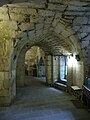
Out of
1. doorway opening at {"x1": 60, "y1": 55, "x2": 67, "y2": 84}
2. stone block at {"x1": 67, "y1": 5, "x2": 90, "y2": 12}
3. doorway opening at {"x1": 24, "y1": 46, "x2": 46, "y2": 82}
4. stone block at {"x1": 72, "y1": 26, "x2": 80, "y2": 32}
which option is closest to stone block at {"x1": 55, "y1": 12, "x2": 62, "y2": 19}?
stone block at {"x1": 67, "y1": 5, "x2": 90, "y2": 12}

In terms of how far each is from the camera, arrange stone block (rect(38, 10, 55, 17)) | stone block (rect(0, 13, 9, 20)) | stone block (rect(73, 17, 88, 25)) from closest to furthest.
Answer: stone block (rect(38, 10, 55, 17)) < stone block (rect(0, 13, 9, 20)) < stone block (rect(73, 17, 88, 25))

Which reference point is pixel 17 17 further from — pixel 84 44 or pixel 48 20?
pixel 84 44

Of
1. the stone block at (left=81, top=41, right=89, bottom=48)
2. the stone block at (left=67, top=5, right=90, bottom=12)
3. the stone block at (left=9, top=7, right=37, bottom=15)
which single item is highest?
the stone block at (left=67, top=5, right=90, bottom=12)

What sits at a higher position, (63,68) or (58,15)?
(58,15)

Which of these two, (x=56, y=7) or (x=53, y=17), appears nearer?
(x=56, y=7)

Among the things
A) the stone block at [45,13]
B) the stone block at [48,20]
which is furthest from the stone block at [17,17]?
the stone block at [48,20]

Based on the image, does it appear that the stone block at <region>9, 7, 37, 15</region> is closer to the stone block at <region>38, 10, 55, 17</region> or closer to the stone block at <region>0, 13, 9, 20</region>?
the stone block at <region>38, 10, 55, 17</region>

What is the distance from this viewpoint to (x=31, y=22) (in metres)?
4.37

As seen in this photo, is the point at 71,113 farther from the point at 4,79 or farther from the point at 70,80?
the point at 70,80

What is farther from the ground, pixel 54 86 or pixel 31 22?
pixel 31 22

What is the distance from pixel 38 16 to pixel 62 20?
712mm

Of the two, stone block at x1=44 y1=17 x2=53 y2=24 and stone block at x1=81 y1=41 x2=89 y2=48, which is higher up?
stone block at x1=44 y1=17 x2=53 y2=24

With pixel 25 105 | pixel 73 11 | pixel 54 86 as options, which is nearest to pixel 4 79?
pixel 25 105

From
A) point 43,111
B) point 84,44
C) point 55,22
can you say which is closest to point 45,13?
point 55,22
